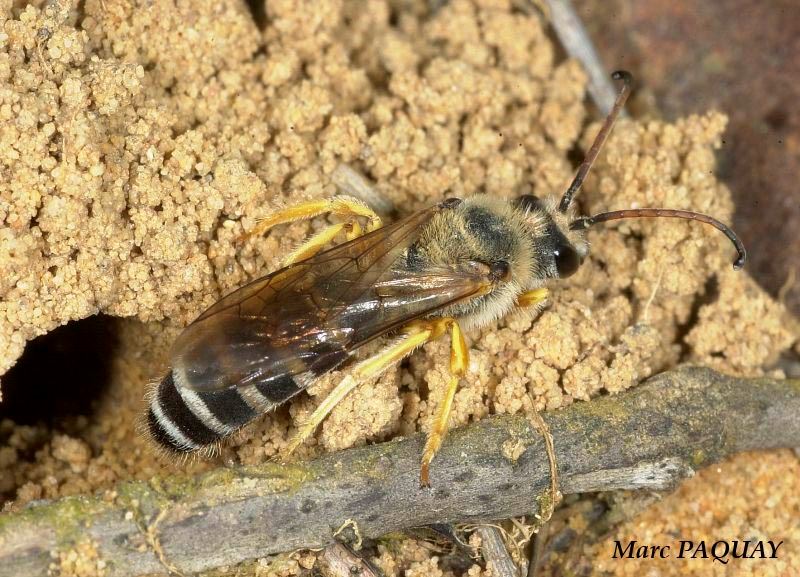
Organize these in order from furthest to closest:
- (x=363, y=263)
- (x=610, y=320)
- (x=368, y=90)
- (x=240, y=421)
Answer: (x=368, y=90), (x=610, y=320), (x=363, y=263), (x=240, y=421)

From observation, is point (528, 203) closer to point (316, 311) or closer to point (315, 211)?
point (315, 211)

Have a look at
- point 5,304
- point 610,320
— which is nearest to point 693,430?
point 610,320

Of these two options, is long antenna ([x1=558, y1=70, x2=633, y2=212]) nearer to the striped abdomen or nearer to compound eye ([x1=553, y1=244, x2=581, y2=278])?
compound eye ([x1=553, y1=244, x2=581, y2=278])

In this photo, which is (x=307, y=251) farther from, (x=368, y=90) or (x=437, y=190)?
(x=368, y=90)

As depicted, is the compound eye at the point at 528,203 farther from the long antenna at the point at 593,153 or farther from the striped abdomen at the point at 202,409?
the striped abdomen at the point at 202,409

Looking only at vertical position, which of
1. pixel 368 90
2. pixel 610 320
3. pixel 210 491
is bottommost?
pixel 210 491

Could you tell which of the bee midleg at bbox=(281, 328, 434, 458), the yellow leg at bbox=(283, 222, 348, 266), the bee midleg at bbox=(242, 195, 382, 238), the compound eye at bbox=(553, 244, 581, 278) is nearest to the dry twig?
the bee midleg at bbox=(281, 328, 434, 458)

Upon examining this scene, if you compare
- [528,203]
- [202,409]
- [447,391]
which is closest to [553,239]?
[528,203]
